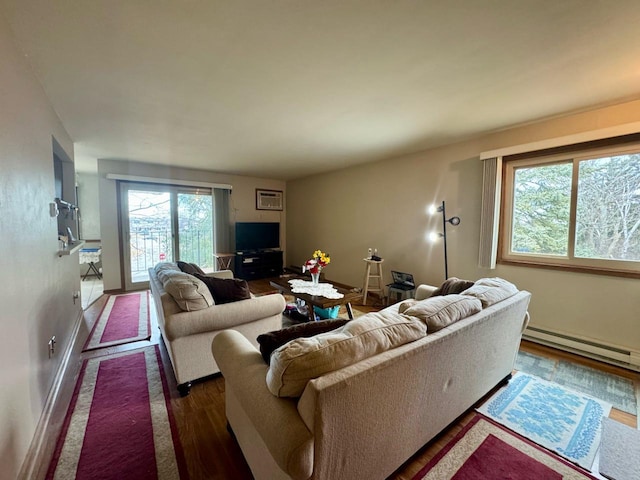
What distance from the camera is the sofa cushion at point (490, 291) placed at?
1.75 meters

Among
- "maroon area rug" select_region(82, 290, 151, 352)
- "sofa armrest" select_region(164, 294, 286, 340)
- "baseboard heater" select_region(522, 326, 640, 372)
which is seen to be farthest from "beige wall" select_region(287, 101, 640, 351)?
"maroon area rug" select_region(82, 290, 151, 352)

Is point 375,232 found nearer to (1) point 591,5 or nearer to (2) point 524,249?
(2) point 524,249

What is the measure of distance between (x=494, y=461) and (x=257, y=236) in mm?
5402

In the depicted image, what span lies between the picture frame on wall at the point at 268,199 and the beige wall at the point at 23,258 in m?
4.15

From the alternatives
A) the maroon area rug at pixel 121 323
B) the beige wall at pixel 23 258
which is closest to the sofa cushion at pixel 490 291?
the beige wall at pixel 23 258

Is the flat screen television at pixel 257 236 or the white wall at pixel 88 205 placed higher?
the white wall at pixel 88 205

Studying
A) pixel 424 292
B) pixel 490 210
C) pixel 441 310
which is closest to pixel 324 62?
pixel 441 310

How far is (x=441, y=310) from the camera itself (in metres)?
1.43

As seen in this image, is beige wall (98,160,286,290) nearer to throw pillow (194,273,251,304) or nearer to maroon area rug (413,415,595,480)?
throw pillow (194,273,251,304)

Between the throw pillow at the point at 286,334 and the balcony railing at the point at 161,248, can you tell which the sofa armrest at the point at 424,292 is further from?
the balcony railing at the point at 161,248

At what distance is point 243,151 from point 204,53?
2.34 m

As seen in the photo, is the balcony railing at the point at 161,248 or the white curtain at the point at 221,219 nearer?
the balcony railing at the point at 161,248

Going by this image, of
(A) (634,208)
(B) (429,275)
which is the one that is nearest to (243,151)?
(B) (429,275)

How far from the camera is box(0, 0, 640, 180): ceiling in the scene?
1.34 meters
